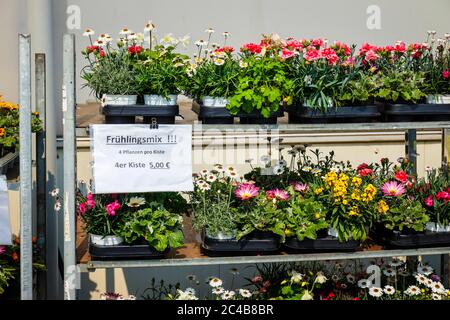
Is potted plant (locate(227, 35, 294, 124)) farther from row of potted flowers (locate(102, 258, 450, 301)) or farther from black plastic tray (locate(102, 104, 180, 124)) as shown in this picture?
row of potted flowers (locate(102, 258, 450, 301))

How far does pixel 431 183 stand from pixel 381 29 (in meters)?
1.95

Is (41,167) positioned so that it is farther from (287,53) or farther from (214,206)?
(287,53)

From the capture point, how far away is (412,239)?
446 cm

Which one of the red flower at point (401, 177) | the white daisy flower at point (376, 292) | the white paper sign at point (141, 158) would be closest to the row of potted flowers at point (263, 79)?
the white paper sign at point (141, 158)

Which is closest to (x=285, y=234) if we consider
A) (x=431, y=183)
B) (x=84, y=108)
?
(x=431, y=183)

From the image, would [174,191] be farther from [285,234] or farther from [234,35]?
[234,35]

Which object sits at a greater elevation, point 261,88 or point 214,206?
point 261,88

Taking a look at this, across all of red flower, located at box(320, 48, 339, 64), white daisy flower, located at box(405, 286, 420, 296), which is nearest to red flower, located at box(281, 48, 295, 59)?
red flower, located at box(320, 48, 339, 64)

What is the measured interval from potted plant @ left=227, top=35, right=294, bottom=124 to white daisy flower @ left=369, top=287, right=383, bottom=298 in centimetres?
138

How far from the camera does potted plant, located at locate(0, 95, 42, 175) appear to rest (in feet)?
15.1

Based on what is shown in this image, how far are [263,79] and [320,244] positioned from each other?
0.99 meters

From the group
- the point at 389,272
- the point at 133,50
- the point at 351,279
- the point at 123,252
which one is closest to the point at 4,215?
the point at 123,252
